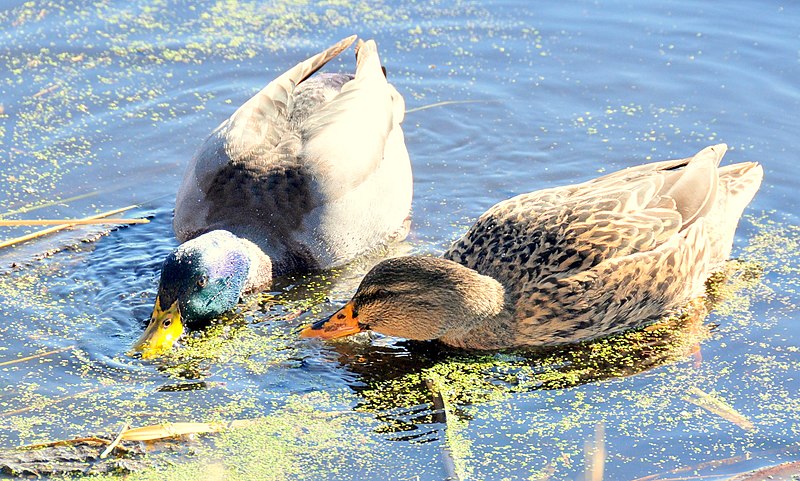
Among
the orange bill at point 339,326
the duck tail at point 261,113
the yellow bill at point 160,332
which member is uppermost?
the duck tail at point 261,113

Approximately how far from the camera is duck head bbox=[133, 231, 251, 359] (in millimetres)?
6781

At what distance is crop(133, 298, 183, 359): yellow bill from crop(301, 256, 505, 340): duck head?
0.71 metres

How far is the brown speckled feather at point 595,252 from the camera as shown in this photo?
663cm

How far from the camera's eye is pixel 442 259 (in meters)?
6.70

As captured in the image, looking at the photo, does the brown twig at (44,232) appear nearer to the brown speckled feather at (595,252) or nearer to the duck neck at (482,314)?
the brown speckled feather at (595,252)

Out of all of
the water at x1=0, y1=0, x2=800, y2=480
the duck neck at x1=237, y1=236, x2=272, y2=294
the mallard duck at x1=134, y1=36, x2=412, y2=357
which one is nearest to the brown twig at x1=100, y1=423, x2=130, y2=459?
the water at x1=0, y1=0, x2=800, y2=480

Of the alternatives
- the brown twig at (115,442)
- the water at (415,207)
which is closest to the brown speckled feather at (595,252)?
the water at (415,207)

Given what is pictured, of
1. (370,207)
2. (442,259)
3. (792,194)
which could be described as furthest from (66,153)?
(792,194)

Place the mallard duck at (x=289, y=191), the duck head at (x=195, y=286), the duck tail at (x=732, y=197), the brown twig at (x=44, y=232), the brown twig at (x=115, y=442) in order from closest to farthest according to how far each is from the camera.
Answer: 1. the brown twig at (x=115, y=442)
2. the duck head at (x=195, y=286)
3. the duck tail at (x=732, y=197)
4. the mallard duck at (x=289, y=191)
5. the brown twig at (x=44, y=232)

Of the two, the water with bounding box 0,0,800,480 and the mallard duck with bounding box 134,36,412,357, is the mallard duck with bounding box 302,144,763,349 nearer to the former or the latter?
the water with bounding box 0,0,800,480

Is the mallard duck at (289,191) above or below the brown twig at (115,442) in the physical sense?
above

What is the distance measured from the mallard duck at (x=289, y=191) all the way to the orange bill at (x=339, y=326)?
0.82 m

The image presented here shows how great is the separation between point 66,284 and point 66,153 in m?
1.54

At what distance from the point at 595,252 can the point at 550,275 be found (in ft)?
0.86
